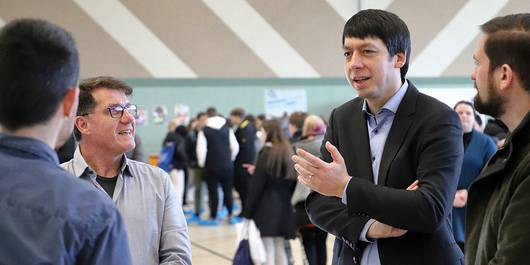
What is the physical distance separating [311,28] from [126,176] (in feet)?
16.3

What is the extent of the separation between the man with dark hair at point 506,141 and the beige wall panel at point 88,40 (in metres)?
5.51

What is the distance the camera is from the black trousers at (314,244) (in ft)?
18.1

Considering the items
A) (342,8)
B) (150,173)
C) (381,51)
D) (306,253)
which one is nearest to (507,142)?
(381,51)

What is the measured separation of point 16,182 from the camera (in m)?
1.14

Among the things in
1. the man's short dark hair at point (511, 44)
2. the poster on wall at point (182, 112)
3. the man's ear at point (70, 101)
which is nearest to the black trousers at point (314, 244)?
the man's short dark hair at point (511, 44)

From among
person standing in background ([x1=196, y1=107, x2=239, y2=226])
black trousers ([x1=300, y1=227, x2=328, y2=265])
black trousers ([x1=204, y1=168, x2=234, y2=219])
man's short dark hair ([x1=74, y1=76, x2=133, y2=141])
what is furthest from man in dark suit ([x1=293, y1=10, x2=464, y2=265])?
black trousers ([x1=204, y1=168, x2=234, y2=219])

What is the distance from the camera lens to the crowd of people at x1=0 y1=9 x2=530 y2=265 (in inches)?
45.0

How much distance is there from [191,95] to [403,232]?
34.1 feet

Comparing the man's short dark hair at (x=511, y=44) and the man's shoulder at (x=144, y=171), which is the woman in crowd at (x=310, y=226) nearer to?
the man's shoulder at (x=144, y=171)

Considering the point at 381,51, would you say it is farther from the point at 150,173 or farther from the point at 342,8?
the point at 342,8

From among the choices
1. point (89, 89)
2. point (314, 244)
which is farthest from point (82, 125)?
point (314, 244)

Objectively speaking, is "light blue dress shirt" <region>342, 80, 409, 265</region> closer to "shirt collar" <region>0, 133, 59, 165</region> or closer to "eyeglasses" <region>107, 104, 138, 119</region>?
"eyeglasses" <region>107, 104, 138, 119</region>

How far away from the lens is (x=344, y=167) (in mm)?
1975

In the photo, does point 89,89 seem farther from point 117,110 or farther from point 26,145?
point 26,145
